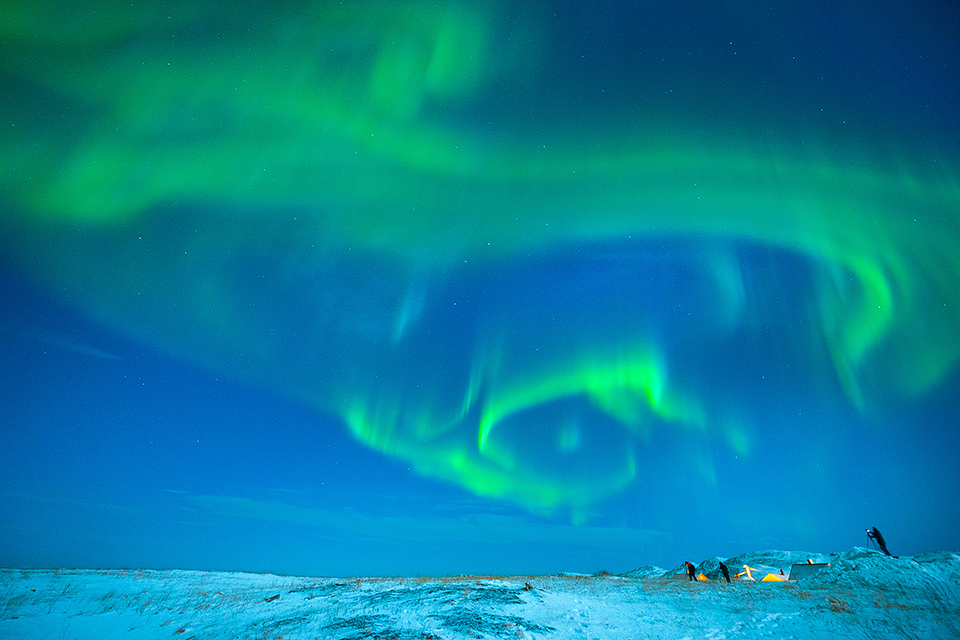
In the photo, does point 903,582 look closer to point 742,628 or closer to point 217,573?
point 742,628

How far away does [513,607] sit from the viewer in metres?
15.6

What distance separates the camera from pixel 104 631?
1587cm

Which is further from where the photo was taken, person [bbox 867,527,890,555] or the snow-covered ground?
person [bbox 867,527,890,555]

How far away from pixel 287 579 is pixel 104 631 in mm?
8794

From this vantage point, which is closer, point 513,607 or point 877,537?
point 513,607

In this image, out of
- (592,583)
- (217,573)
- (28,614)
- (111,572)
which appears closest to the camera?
(28,614)

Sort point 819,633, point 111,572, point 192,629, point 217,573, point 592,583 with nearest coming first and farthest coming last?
point 819,633, point 192,629, point 592,583, point 111,572, point 217,573

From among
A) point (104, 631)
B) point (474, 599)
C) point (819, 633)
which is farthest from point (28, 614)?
point (819, 633)

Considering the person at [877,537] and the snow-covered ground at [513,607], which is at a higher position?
the person at [877,537]

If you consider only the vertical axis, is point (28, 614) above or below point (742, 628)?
above

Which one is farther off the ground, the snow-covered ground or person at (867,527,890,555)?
person at (867,527,890,555)

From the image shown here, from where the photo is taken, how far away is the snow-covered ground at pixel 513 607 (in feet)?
44.2

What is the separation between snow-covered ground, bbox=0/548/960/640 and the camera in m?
13.5

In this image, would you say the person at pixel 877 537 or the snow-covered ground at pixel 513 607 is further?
the person at pixel 877 537
